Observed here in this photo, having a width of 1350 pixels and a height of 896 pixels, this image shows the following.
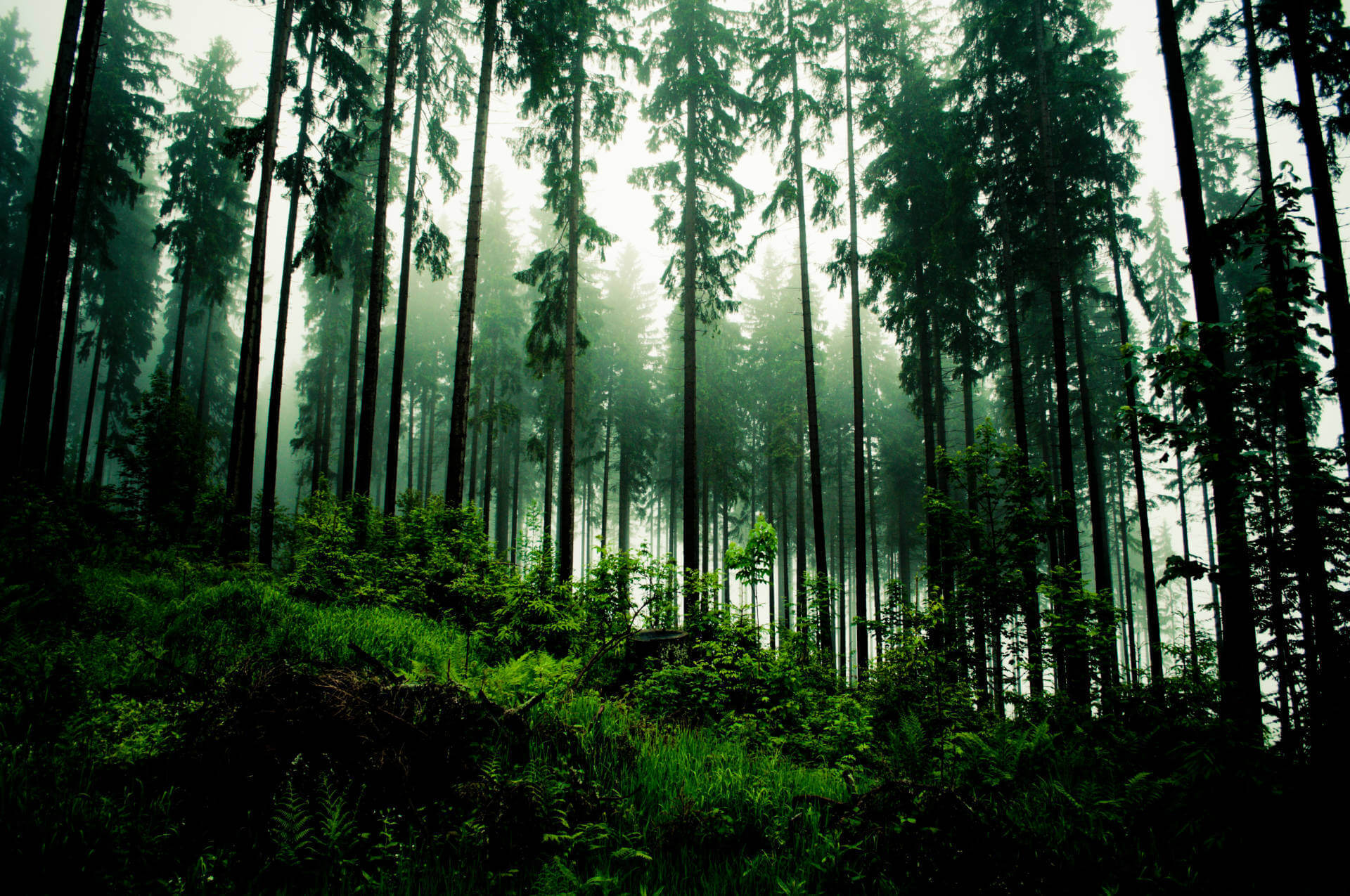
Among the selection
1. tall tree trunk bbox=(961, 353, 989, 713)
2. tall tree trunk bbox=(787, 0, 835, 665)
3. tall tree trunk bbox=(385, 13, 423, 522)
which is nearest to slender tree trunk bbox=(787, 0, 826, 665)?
tall tree trunk bbox=(787, 0, 835, 665)

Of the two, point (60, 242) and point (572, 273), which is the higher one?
point (572, 273)

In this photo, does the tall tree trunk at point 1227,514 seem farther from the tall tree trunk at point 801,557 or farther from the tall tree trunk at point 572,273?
the tall tree trunk at point 572,273

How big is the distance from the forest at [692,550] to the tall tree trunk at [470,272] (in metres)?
0.10

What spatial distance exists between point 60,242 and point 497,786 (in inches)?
435

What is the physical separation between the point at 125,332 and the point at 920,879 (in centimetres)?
3434

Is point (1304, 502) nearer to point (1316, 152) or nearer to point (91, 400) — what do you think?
point (1316, 152)

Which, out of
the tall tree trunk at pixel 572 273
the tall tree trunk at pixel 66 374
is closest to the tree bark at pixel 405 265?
the tall tree trunk at pixel 572 273

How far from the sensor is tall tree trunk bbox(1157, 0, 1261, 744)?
4.64 meters

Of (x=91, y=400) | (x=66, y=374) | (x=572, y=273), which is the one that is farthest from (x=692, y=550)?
(x=91, y=400)

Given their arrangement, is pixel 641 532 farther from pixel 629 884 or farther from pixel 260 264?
pixel 629 884

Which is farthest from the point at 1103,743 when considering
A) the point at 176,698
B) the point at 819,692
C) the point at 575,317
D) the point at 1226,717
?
the point at 575,317

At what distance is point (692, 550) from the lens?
14.1 metres

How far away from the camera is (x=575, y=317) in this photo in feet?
45.9

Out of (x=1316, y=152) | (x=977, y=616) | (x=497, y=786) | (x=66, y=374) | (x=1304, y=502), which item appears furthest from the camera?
(x=66, y=374)
